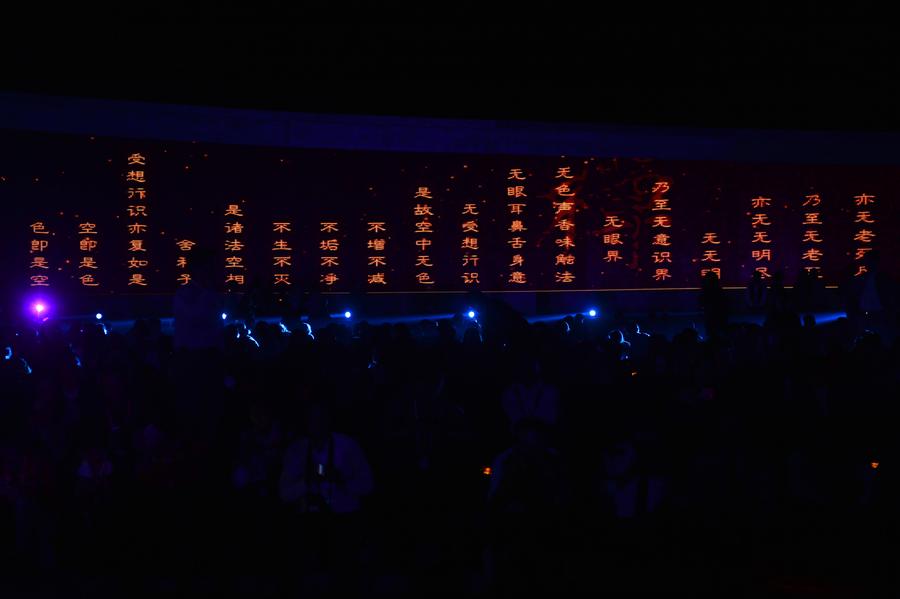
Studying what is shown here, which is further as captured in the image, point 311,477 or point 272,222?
point 272,222

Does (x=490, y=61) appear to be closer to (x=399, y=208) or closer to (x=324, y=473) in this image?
(x=399, y=208)

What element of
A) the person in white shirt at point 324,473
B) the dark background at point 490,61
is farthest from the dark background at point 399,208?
the person in white shirt at point 324,473

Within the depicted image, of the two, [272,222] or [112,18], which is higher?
[112,18]

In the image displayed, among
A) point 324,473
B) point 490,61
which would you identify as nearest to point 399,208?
point 490,61

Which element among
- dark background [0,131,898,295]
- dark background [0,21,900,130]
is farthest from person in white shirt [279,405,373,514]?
dark background [0,131,898,295]

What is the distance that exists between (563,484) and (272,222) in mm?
10524

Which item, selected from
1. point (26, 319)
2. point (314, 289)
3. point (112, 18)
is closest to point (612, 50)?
point (112, 18)

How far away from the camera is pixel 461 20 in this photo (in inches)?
393

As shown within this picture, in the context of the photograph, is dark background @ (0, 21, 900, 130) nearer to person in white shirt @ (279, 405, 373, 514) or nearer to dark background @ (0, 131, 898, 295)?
dark background @ (0, 131, 898, 295)

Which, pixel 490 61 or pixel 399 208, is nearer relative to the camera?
pixel 490 61

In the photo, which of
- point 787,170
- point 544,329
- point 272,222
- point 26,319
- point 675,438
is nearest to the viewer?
point 675,438

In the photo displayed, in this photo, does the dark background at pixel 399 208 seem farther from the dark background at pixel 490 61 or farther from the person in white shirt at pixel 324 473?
the person in white shirt at pixel 324 473

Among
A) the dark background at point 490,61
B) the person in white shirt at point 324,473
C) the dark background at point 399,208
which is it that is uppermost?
the dark background at point 490,61

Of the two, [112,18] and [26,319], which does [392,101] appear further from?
[26,319]
